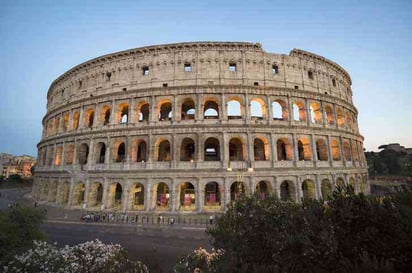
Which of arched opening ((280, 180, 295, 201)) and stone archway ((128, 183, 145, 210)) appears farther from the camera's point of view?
arched opening ((280, 180, 295, 201))

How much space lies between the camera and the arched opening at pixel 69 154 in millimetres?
27413

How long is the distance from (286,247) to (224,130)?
58.0 ft

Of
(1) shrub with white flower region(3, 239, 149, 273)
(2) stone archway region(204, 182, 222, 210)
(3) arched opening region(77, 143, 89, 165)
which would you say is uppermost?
(3) arched opening region(77, 143, 89, 165)

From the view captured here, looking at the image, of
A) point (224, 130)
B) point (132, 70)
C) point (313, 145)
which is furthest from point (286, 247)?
point (132, 70)

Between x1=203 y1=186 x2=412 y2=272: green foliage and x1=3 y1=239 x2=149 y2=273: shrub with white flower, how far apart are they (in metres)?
4.29

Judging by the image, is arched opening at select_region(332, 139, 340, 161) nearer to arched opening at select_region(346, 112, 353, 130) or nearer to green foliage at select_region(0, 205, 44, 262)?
arched opening at select_region(346, 112, 353, 130)

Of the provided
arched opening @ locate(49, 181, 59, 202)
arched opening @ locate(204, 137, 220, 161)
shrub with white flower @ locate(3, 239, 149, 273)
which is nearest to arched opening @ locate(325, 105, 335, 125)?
arched opening @ locate(204, 137, 220, 161)

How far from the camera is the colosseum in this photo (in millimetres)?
22297

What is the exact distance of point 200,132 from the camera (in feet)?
74.4

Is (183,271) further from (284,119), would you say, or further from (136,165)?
(284,119)

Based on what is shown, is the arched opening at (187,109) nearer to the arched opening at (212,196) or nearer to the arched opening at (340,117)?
the arched opening at (212,196)

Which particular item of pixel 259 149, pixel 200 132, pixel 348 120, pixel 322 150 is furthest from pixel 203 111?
pixel 348 120

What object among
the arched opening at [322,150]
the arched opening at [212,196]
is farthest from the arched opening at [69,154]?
the arched opening at [322,150]

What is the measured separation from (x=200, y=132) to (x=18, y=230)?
16565 mm
